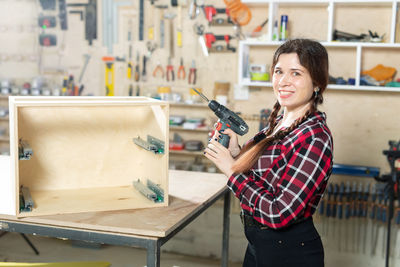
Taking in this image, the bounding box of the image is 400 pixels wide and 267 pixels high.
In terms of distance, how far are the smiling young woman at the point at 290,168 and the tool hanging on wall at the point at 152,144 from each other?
0.83ft

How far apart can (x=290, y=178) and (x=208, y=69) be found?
2.56 metres

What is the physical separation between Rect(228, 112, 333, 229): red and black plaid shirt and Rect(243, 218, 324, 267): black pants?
6cm

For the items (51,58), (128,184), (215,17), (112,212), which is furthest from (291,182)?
(51,58)

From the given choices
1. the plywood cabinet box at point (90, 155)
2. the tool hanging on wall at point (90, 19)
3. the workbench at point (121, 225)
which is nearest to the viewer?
the workbench at point (121, 225)

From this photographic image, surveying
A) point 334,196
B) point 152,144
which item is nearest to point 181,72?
point 334,196

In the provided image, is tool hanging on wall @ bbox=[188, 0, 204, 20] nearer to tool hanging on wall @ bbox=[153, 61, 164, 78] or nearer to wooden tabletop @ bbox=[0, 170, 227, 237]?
tool hanging on wall @ bbox=[153, 61, 164, 78]

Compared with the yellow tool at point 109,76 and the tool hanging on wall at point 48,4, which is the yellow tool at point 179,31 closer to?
the yellow tool at point 109,76

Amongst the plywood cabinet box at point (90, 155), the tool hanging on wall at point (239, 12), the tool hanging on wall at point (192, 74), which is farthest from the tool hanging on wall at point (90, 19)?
the plywood cabinet box at point (90, 155)

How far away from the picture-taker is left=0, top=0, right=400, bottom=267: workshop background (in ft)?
12.1

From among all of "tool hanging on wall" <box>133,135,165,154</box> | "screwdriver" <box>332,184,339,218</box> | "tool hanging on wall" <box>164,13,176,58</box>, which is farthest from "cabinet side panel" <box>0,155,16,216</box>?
"screwdriver" <box>332,184,339,218</box>

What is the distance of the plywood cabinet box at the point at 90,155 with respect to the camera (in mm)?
2057

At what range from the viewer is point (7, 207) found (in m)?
1.95

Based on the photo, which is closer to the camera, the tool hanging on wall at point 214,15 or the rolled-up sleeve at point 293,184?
the rolled-up sleeve at point 293,184

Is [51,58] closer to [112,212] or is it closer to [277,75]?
[112,212]
